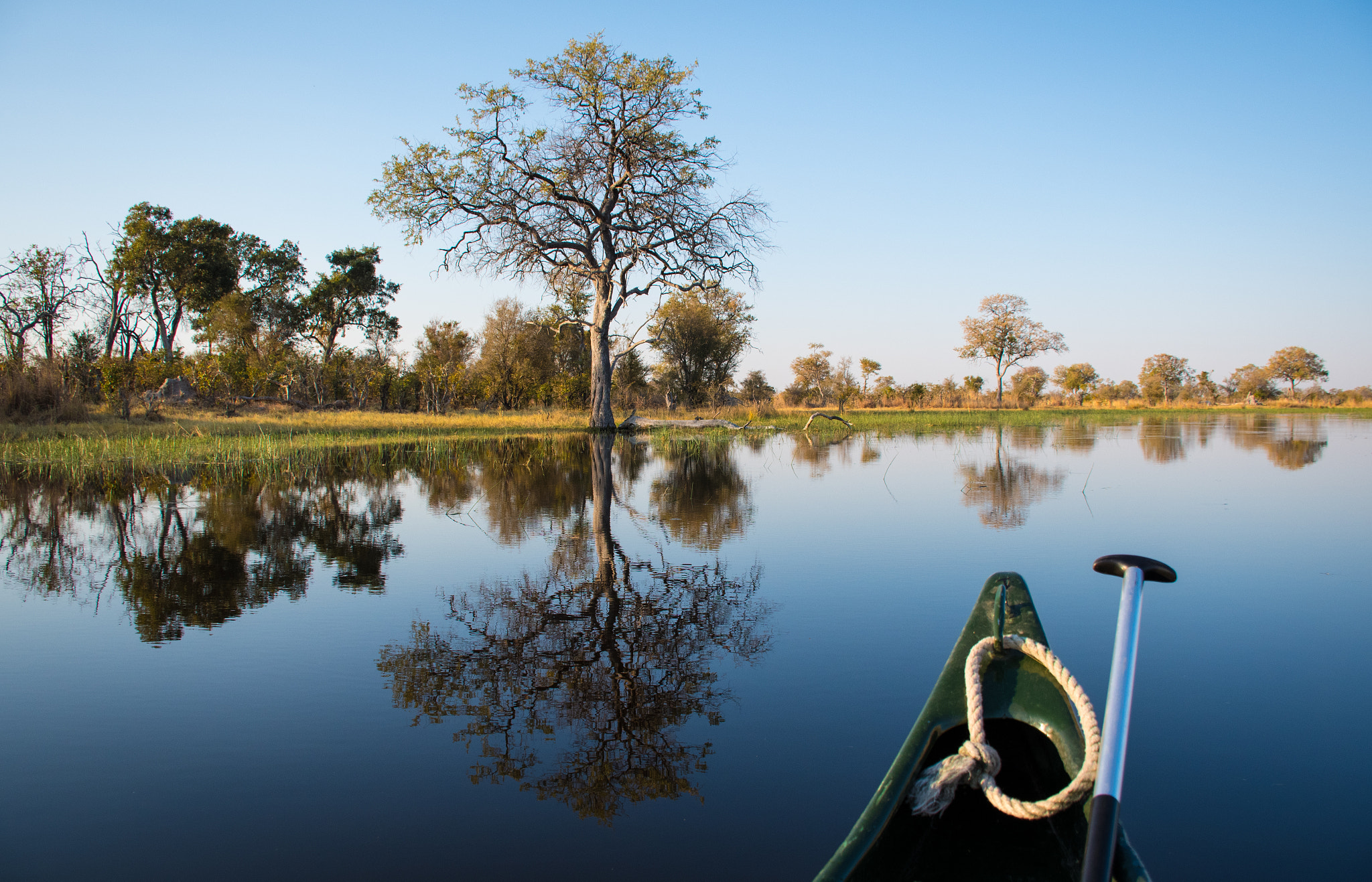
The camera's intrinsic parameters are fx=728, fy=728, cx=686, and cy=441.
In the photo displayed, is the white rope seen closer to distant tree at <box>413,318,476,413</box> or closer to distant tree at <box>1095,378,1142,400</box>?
distant tree at <box>413,318,476,413</box>

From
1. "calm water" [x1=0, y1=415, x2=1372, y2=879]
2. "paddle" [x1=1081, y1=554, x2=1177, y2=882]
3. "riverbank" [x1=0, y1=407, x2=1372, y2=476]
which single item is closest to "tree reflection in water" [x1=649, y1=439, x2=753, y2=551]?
"calm water" [x1=0, y1=415, x2=1372, y2=879]

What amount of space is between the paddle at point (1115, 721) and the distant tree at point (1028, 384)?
181 feet

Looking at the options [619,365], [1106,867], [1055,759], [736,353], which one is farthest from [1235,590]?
[619,365]

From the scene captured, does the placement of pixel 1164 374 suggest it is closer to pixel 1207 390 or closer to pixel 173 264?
pixel 1207 390

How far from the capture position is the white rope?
1.80 m

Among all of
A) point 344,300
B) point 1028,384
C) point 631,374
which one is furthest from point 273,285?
point 1028,384

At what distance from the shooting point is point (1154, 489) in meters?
9.69

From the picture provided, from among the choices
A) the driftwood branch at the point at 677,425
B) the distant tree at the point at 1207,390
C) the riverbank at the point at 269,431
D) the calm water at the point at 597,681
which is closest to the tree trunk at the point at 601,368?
the riverbank at the point at 269,431

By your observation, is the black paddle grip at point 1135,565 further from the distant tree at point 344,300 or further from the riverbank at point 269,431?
the distant tree at point 344,300

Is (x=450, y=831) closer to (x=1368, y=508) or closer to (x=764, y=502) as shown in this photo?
(x=764, y=502)

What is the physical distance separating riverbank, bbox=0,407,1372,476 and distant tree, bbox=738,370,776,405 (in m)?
6.18

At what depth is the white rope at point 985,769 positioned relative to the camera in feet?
5.91

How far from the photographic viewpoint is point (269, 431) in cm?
1788

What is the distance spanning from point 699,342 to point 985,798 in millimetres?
33731
